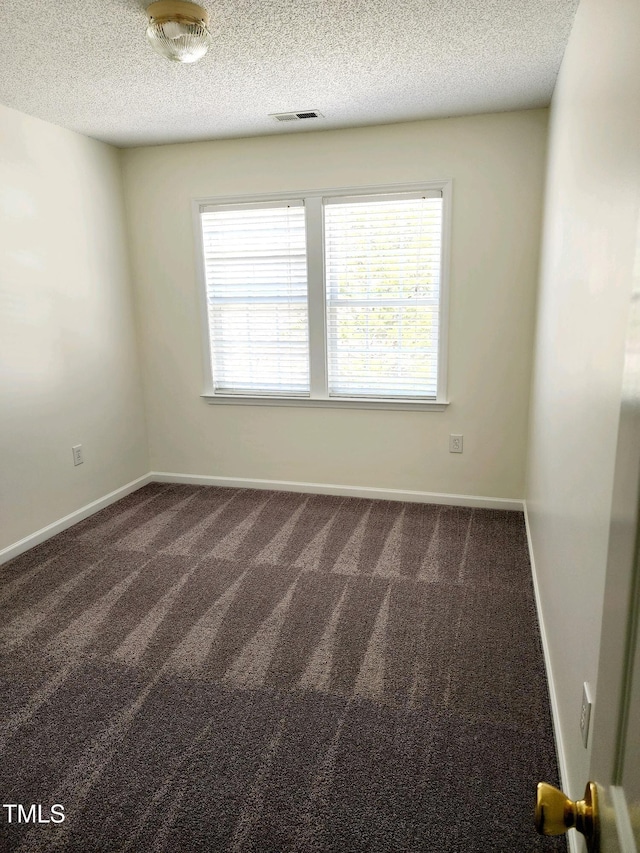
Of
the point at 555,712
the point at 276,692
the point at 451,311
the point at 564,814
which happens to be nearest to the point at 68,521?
the point at 276,692

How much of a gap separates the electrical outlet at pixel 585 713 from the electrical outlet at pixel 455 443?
253 cm

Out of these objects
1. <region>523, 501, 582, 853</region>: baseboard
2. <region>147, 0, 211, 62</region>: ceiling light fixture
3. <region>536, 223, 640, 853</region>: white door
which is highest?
<region>147, 0, 211, 62</region>: ceiling light fixture

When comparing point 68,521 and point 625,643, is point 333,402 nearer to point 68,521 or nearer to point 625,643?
point 68,521

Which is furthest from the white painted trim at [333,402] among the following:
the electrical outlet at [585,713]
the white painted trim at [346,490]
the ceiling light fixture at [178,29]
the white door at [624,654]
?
the white door at [624,654]

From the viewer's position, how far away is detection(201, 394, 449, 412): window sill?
385cm

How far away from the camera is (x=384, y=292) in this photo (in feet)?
12.4

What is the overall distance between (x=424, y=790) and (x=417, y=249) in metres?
3.01

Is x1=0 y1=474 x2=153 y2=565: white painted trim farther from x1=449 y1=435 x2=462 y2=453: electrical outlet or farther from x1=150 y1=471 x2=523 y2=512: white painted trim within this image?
x1=449 y1=435 x2=462 y2=453: electrical outlet

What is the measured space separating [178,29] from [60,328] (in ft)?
6.63

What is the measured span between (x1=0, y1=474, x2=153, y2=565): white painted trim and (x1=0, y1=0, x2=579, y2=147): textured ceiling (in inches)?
95.3

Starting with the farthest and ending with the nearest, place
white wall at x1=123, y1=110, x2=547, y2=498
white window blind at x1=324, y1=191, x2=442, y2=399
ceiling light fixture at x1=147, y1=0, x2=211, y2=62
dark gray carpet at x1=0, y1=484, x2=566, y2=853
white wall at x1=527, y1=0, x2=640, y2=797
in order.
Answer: white window blind at x1=324, y1=191, x2=442, y2=399 < white wall at x1=123, y1=110, x2=547, y2=498 < ceiling light fixture at x1=147, y1=0, x2=211, y2=62 < dark gray carpet at x1=0, y1=484, x2=566, y2=853 < white wall at x1=527, y1=0, x2=640, y2=797

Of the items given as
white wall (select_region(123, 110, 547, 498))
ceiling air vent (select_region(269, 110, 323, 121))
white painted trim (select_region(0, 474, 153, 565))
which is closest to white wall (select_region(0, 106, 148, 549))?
white painted trim (select_region(0, 474, 153, 565))

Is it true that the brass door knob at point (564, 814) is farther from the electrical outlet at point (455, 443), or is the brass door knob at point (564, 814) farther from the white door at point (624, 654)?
the electrical outlet at point (455, 443)

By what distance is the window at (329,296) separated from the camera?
12.1 feet
